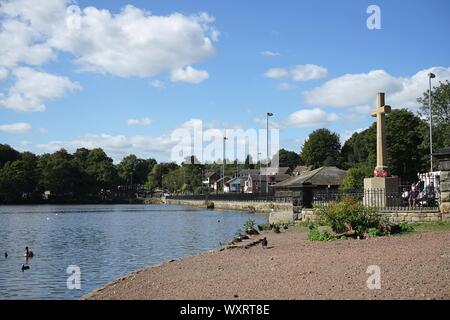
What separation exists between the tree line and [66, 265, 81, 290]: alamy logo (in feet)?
175

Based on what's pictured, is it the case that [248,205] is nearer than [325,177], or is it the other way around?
[325,177]

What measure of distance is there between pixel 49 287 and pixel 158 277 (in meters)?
4.24

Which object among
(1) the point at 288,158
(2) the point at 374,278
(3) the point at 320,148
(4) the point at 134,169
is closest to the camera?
(2) the point at 374,278

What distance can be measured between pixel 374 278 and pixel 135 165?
175 metres

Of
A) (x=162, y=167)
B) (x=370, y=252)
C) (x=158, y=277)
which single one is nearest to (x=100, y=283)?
(x=158, y=277)

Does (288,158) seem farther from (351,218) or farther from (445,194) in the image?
(351,218)

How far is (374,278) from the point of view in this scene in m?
9.88

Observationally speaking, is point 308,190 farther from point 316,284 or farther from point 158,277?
point 316,284

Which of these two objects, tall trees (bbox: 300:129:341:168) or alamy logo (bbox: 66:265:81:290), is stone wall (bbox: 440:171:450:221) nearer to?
alamy logo (bbox: 66:265:81:290)

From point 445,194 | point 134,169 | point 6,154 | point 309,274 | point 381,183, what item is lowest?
point 309,274

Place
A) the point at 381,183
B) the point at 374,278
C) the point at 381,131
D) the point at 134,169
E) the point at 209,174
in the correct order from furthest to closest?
the point at 134,169, the point at 209,174, the point at 381,131, the point at 381,183, the point at 374,278

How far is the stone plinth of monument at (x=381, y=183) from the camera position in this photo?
78.2 feet

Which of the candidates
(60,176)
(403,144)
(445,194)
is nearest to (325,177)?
(403,144)
